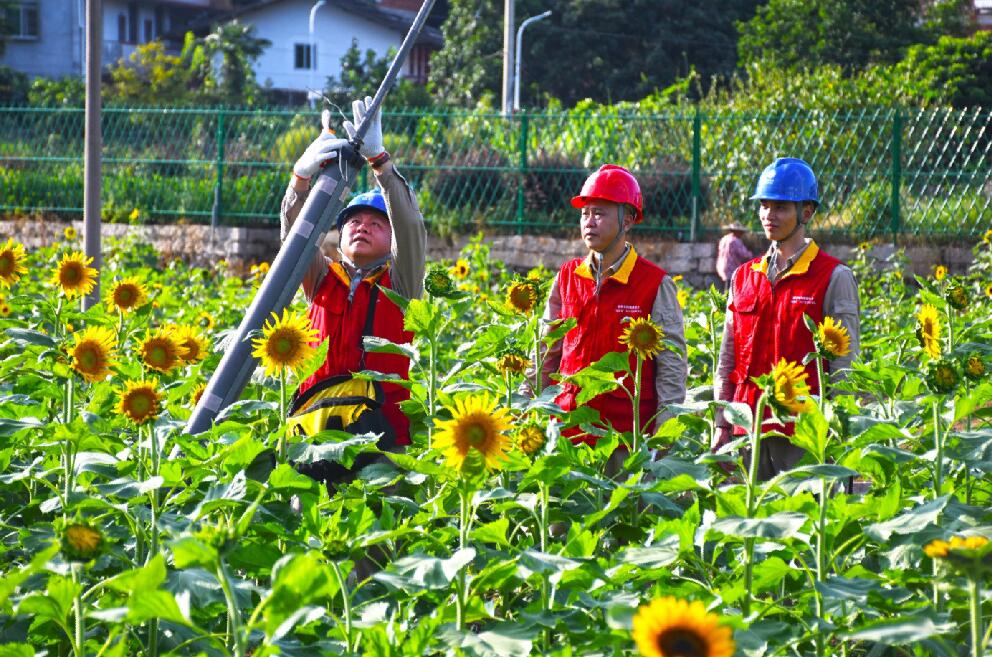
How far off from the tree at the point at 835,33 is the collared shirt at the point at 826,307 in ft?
79.0

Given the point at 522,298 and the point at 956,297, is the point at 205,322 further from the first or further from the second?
the point at 956,297

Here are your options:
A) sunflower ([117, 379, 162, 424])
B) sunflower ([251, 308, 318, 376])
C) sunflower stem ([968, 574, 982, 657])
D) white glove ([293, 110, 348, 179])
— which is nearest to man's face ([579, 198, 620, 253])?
white glove ([293, 110, 348, 179])

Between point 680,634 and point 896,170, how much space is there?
10.2m

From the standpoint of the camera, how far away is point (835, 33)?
2817cm

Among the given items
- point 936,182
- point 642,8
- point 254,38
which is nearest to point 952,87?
point 936,182

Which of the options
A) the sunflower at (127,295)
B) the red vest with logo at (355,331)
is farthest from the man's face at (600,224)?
the sunflower at (127,295)

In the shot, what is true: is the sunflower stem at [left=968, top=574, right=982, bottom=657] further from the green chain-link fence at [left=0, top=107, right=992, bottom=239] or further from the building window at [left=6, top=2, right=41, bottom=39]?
the building window at [left=6, top=2, right=41, bottom=39]

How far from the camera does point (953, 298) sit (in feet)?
11.3

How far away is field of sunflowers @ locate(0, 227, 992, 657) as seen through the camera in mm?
2121

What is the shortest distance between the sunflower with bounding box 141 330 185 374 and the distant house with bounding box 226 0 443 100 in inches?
1503

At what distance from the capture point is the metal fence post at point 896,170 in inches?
444

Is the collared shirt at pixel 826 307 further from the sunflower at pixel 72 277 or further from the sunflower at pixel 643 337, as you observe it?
the sunflower at pixel 72 277

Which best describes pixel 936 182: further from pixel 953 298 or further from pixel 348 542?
pixel 348 542

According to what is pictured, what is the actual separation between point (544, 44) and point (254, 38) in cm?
996
